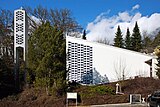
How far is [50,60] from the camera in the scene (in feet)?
91.2

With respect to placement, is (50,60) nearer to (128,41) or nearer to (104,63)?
(104,63)

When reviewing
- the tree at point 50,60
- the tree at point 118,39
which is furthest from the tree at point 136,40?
the tree at point 50,60

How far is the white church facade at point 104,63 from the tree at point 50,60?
29.7 feet

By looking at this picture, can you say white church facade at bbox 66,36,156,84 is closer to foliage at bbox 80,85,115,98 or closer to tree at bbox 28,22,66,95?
foliage at bbox 80,85,115,98

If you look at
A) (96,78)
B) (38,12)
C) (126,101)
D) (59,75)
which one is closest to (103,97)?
(126,101)

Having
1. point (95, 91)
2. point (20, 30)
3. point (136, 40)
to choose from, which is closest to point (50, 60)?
point (95, 91)

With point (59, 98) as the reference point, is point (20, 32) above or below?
above

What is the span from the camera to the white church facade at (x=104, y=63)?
124ft

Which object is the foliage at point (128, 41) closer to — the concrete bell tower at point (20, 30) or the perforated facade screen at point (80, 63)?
the perforated facade screen at point (80, 63)

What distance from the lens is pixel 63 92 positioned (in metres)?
28.3

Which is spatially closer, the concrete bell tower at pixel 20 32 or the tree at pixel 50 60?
the tree at pixel 50 60

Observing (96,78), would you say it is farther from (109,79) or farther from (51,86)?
(51,86)

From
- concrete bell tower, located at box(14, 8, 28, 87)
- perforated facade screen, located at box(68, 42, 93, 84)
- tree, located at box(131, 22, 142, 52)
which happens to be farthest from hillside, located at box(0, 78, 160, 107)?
tree, located at box(131, 22, 142, 52)

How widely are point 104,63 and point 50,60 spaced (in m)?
11.8
